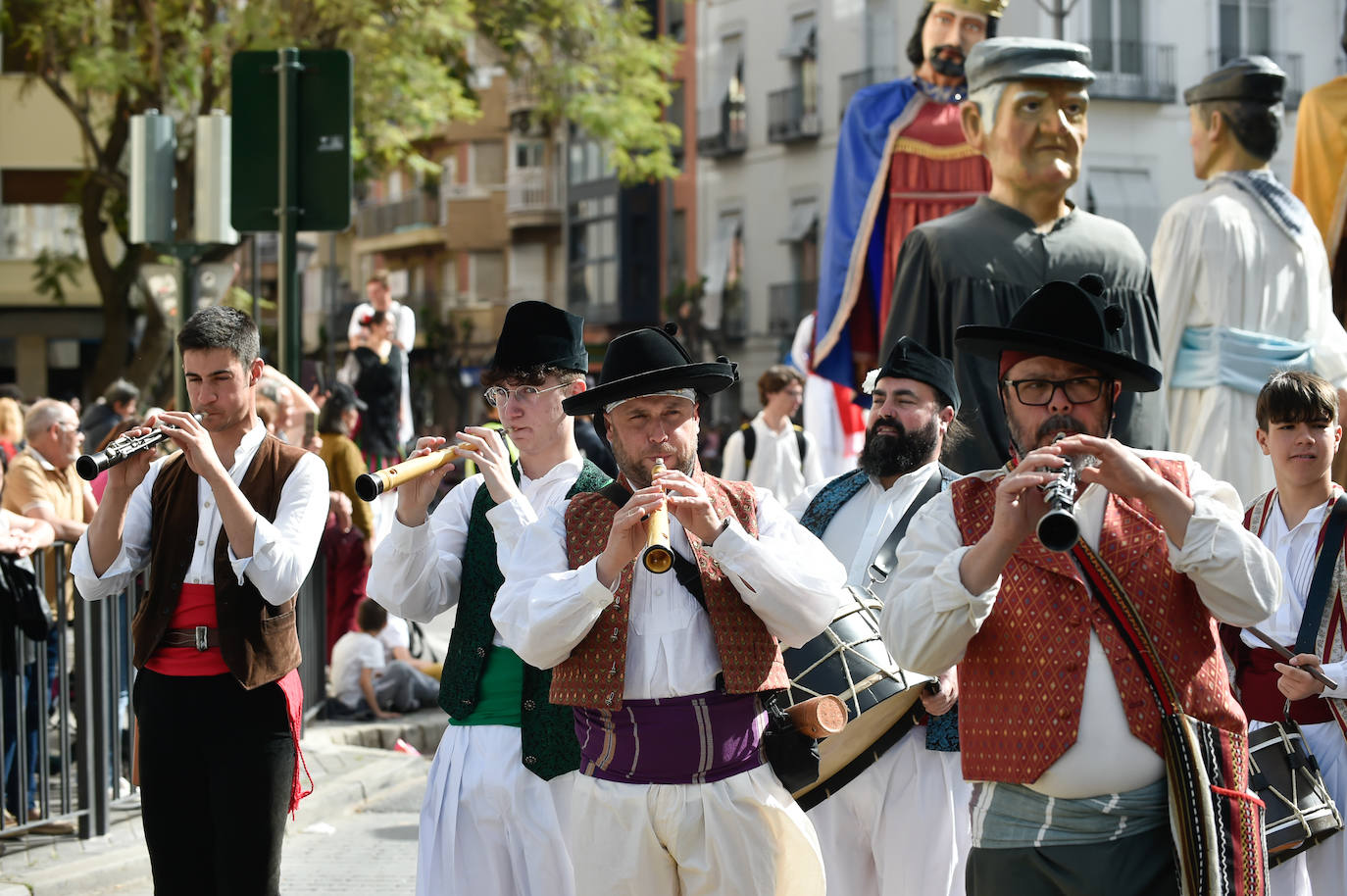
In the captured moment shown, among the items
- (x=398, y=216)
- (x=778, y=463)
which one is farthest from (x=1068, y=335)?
(x=398, y=216)

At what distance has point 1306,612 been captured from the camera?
5.16 meters

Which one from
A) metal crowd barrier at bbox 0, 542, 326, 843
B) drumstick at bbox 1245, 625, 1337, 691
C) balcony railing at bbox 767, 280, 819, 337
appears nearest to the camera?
drumstick at bbox 1245, 625, 1337, 691

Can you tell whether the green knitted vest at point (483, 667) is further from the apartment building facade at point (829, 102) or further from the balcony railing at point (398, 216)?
the balcony railing at point (398, 216)

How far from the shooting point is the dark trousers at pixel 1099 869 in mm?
3738

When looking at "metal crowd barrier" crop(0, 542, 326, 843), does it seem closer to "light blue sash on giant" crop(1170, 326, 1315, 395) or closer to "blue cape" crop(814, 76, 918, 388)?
"blue cape" crop(814, 76, 918, 388)

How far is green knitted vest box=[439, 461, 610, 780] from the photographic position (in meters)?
5.08

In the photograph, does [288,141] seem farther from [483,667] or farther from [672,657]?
[672,657]

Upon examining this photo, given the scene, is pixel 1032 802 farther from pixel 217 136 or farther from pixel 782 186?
pixel 782 186

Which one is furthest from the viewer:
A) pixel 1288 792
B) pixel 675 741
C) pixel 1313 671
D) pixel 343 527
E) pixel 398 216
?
pixel 398 216

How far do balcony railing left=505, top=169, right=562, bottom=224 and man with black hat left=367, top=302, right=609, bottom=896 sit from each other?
52068 mm

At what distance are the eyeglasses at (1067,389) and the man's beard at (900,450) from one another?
5.85 feet

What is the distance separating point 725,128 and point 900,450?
38454 mm

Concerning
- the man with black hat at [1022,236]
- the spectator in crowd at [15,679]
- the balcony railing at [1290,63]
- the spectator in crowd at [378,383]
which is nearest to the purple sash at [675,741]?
the man with black hat at [1022,236]

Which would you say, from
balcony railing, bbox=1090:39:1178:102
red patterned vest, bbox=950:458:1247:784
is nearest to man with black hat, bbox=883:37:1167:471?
red patterned vest, bbox=950:458:1247:784
